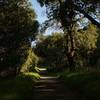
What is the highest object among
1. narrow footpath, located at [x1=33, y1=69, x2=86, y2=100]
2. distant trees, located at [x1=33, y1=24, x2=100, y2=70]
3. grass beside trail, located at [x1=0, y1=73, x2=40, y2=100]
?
distant trees, located at [x1=33, y1=24, x2=100, y2=70]

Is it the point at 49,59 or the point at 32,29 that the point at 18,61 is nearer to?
the point at 32,29

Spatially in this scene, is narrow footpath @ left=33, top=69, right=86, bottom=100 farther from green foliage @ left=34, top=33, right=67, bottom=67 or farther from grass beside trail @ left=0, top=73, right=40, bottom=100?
green foliage @ left=34, top=33, right=67, bottom=67

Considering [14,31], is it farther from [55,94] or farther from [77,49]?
[55,94]

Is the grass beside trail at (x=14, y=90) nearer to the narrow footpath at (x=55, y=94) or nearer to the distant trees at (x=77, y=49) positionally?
the narrow footpath at (x=55, y=94)

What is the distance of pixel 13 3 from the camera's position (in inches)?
2019

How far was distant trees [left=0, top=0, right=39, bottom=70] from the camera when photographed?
48906 millimetres

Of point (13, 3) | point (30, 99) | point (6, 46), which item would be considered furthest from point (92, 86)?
point (13, 3)

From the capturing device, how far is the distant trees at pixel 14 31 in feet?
160

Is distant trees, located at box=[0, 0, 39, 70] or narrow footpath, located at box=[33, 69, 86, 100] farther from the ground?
distant trees, located at box=[0, 0, 39, 70]

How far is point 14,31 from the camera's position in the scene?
1971 inches

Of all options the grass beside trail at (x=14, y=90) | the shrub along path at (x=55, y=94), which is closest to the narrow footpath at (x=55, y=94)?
the shrub along path at (x=55, y=94)

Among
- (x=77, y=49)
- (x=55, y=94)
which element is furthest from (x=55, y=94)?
(x=77, y=49)

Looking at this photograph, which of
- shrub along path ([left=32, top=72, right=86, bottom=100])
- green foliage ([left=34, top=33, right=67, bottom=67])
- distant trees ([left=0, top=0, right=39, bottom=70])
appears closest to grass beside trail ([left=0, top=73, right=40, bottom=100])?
shrub along path ([left=32, top=72, right=86, bottom=100])

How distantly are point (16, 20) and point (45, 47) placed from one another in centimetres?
6184
